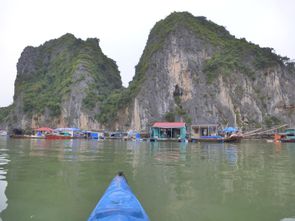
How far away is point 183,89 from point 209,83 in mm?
5705

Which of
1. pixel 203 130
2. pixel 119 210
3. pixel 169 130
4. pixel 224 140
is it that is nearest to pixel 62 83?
pixel 169 130

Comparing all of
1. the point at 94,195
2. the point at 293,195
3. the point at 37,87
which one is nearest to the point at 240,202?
the point at 293,195

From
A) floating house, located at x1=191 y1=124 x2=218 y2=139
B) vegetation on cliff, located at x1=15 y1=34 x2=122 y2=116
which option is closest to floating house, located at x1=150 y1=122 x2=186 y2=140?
floating house, located at x1=191 y1=124 x2=218 y2=139

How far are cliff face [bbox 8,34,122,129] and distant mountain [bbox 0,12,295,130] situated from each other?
11.8 inches

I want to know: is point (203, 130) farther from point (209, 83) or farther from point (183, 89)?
point (183, 89)

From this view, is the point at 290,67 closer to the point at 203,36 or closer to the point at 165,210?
the point at 203,36

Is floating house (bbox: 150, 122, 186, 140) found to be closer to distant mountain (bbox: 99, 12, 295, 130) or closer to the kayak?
distant mountain (bbox: 99, 12, 295, 130)

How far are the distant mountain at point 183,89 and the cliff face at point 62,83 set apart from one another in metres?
0.30

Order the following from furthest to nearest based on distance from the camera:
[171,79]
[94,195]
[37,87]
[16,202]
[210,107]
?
[37,87] < [171,79] < [210,107] < [94,195] < [16,202]

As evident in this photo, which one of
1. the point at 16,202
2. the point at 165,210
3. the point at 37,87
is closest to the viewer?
the point at 165,210

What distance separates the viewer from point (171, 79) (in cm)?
6681

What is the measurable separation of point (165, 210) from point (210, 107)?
56.6m

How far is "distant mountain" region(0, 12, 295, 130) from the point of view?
62312 mm

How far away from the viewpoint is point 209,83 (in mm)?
63531
